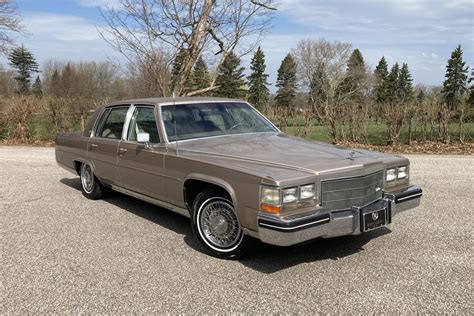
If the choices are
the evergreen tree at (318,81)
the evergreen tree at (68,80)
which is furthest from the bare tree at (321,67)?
the evergreen tree at (68,80)

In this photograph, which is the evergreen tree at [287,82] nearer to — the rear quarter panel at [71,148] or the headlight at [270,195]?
the rear quarter panel at [71,148]

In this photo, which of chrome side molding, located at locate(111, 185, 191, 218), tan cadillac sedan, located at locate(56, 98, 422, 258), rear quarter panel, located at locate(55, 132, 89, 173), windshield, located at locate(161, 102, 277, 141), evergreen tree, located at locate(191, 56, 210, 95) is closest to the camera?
tan cadillac sedan, located at locate(56, 98, 422, 258)

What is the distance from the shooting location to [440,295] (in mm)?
3396

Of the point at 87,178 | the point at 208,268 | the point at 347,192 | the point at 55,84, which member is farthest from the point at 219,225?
the point at 55,84

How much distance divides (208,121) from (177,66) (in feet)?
31.8

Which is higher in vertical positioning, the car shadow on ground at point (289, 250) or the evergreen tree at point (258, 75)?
the evergreen tree at point (258, 75)

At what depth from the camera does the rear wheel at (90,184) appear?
6.64 meters

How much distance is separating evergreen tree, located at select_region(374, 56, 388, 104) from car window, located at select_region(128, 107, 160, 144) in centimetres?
6183

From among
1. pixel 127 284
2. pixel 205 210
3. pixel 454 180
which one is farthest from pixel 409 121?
pixel 127 284

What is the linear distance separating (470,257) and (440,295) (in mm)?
1055

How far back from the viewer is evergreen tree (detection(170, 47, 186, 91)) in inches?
552

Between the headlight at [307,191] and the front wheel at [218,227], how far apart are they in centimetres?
71

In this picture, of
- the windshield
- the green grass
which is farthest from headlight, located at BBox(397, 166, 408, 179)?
the green grass

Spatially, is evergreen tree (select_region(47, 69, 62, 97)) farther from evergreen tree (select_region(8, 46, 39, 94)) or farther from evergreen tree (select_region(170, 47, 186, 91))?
evergreen tree (select_region(170, 47, 186, 91))
